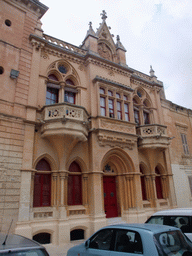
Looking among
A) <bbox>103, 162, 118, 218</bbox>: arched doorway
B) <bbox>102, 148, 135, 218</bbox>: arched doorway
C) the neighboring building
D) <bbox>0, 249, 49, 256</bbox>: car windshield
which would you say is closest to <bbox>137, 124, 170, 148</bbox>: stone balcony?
the neighboring building

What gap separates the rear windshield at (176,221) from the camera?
621 cm

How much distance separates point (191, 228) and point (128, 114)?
34.9ft

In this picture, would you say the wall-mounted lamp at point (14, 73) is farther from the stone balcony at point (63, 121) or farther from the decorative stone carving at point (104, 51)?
the decorative stone carving at point (104, 51)

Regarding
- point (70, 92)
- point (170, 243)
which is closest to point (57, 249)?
point (170, 243)

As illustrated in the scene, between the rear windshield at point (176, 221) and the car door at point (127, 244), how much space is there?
274cm

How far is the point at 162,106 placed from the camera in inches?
784

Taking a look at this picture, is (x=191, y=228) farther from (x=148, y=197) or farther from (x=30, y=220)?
(x=148, y=197)

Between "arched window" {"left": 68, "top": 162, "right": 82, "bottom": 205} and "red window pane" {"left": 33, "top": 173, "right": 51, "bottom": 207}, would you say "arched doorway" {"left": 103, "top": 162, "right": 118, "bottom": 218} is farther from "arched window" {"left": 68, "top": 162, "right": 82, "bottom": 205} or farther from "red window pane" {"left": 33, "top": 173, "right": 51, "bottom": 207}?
"red window pane" {"left": 33, "top": 173, "right": 51, "bottom": 207}

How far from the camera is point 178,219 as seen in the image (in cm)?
650

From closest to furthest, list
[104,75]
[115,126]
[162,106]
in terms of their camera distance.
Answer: [115,126], [104,75], [162,106]

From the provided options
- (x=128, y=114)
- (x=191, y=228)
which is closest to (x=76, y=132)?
(x=128, y=114)

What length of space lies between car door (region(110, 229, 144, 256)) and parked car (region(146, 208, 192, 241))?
2.68 metres

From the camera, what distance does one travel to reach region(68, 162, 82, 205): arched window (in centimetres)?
1205

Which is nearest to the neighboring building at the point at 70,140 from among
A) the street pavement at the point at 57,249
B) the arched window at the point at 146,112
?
the street pavement at the point at 57,249
